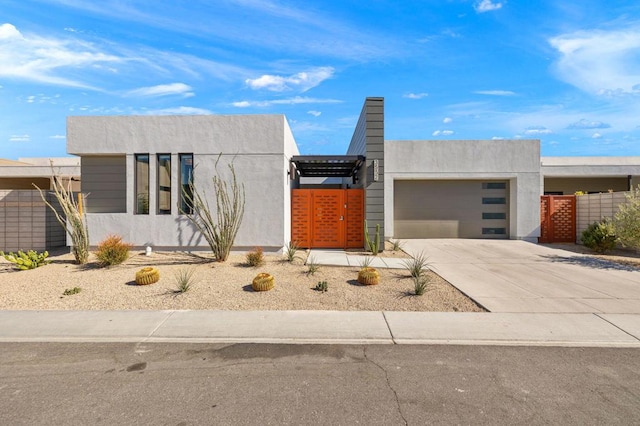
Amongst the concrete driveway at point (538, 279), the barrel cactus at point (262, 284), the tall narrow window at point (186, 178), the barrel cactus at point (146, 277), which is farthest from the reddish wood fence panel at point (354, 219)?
the barrel cactus at point (146, 277)

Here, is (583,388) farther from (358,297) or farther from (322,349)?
(358,297)

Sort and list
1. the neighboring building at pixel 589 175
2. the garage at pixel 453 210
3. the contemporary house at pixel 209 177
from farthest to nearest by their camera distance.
Result: the neighboring building at pixel 589 175, the garage at pixel 453 210, the contemporary house at pixel 209 177

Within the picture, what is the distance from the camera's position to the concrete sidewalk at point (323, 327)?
483 centimetres

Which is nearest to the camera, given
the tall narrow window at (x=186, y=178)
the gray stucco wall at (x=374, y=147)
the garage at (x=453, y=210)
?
the tall narrow window at (x=186, y=178)

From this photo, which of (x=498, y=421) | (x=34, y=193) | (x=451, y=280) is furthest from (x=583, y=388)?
(x=34, y=193)

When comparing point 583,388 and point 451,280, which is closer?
point 583,388

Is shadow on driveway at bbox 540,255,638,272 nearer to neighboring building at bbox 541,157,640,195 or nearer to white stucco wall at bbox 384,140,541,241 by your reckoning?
white stucco wall at bbox 384,140,541,241

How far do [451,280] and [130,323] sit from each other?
704 centimetres

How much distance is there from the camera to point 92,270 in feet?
29.2

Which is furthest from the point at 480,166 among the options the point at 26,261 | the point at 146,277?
the point at 26,261

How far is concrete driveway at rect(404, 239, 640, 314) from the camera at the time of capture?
250 inches

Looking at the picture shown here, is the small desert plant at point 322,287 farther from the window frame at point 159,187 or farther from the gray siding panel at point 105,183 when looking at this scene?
the gray siding panel at point 105,183

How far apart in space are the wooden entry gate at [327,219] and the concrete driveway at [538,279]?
2591 millimetres

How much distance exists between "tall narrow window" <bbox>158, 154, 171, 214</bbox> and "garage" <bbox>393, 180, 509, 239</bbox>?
10.8 metres
